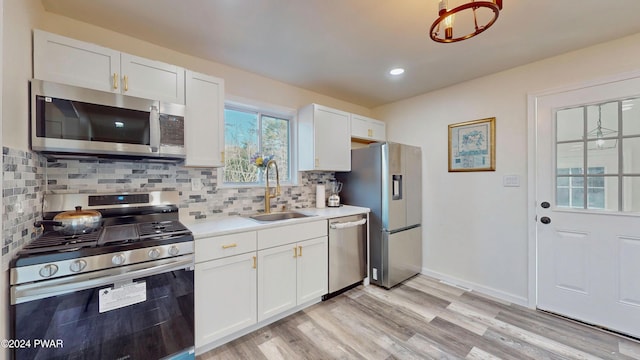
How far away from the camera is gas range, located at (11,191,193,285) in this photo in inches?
46.2

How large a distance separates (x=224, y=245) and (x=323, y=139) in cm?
162

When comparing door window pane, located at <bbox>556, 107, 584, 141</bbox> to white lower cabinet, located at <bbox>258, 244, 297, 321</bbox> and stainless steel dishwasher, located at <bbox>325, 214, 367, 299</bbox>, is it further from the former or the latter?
white lower cabinet, located at <bbox>258, 244, 297, 321</bbox>

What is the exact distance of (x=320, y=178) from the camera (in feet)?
10.8

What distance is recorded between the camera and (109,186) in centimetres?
183

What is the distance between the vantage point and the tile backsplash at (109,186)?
3.87 ft

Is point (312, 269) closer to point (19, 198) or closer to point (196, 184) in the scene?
point (196, 184)

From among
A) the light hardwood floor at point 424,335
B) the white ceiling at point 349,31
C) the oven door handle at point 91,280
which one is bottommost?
the light hardwood floor at point 424,335

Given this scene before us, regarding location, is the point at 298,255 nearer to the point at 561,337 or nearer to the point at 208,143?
the point at 208,143

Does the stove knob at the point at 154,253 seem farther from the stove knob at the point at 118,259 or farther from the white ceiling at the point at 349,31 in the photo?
the white ceiling at the point at 349,31

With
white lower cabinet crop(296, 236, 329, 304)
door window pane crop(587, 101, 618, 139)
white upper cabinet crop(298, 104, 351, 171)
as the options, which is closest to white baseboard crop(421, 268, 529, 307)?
white lower cabinet crop(296, 236, 329, 304)

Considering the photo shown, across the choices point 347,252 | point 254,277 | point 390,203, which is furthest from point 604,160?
point 254,277

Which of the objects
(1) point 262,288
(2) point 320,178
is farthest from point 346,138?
(1) point 262,288

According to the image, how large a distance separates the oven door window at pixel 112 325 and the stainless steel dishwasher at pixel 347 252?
1.34 meters

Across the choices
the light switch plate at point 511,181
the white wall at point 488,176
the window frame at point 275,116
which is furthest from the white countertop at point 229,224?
the light switch plate at point 511,181
